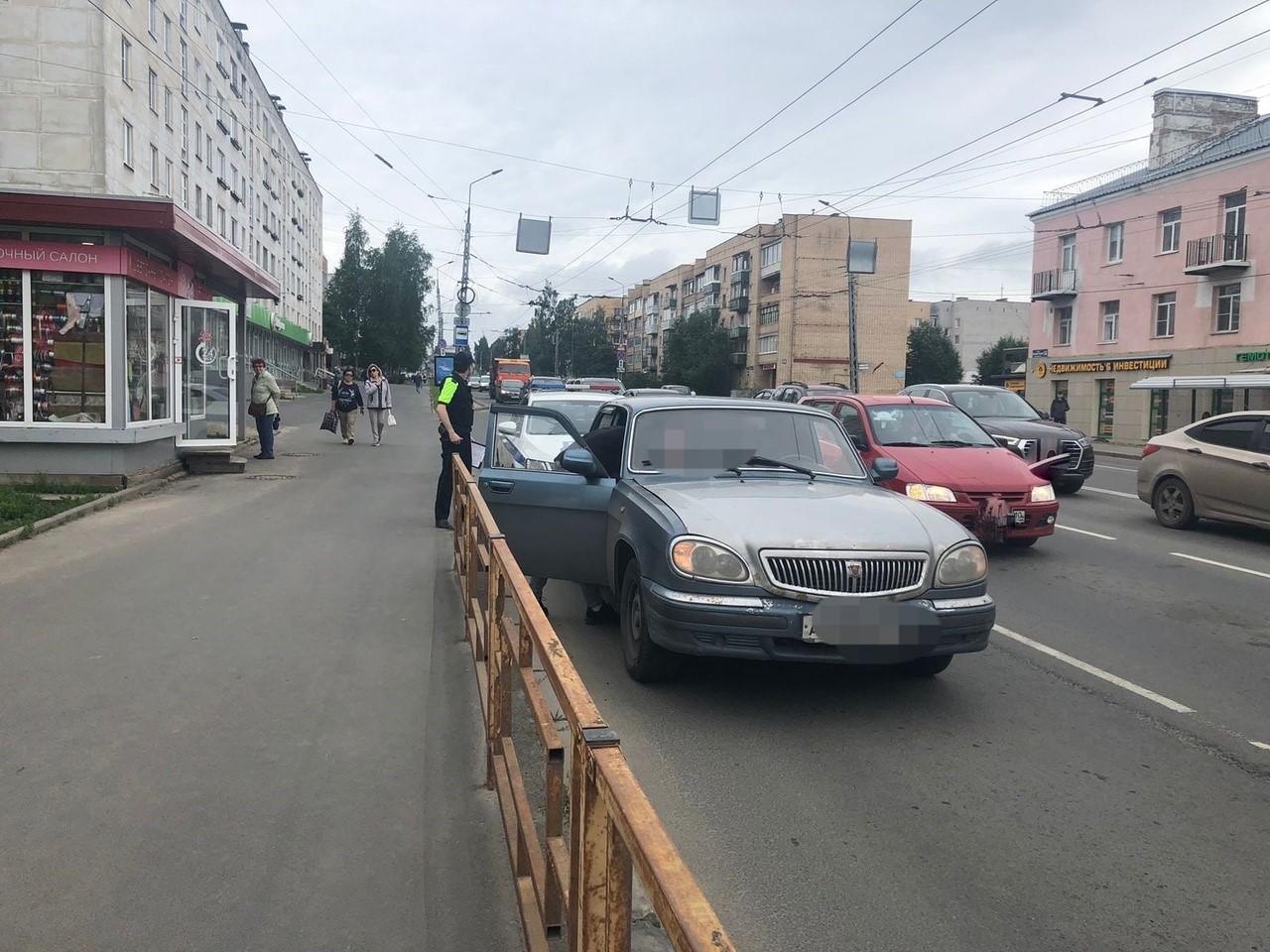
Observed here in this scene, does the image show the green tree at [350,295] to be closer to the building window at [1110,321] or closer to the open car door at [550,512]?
the building window at [1110,321]

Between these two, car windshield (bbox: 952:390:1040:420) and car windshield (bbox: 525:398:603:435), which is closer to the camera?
car windshield (bbox: 525:398:603:435)

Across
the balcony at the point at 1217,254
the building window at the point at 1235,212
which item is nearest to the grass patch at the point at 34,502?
the balcony at the point at 1217,254

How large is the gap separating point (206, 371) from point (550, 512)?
1171cm

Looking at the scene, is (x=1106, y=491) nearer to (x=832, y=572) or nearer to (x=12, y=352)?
(x=832, y=572)

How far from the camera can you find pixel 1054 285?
137 feet

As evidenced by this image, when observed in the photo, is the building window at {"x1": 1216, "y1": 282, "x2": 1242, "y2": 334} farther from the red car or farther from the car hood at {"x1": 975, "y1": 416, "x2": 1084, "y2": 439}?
the red car

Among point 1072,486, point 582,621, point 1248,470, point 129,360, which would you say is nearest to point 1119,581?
point 1248,470

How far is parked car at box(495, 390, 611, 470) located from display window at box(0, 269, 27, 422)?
22.9 feet

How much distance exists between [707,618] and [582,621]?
2.44m

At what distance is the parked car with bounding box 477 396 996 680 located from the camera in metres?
4.93

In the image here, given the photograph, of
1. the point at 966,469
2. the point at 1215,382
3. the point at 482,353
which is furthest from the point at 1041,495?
the point at 482,353

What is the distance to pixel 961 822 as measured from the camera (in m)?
4.00

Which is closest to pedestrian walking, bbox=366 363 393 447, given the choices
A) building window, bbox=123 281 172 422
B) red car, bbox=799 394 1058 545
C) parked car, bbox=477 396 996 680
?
building window, bbox=123 281 172 422

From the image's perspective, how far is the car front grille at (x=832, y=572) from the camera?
194 inches
